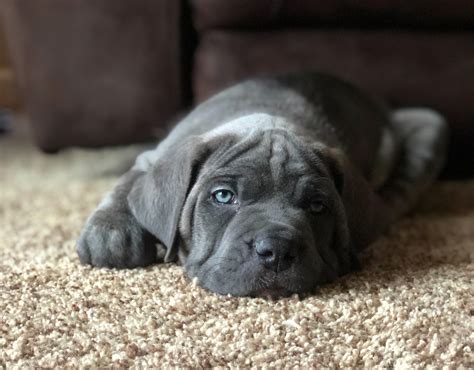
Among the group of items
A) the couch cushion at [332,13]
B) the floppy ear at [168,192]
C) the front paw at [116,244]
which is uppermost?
the couch cushion at [332,13]

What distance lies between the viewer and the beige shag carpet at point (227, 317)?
65.2 inches

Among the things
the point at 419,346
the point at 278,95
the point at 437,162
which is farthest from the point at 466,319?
the point at 437,162

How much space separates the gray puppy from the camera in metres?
1.96

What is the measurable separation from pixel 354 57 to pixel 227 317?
6.56 ft

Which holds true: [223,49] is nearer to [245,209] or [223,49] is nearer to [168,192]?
[168,192]

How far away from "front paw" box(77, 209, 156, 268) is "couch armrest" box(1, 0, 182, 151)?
1.39 m

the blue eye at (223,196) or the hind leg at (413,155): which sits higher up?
the blue eye at (223,196)

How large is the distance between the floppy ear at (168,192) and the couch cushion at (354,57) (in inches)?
50.4

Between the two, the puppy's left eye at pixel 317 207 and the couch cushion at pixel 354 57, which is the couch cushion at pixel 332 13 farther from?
the puppy's left eye at pixel 317 207

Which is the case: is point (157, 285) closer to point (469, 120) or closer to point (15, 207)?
point (15, 207)

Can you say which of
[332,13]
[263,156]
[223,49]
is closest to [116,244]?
[263,156]

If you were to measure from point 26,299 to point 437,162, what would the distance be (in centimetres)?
205

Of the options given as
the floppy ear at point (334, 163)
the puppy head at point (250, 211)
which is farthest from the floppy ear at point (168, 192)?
the floppy ear at point (334, 163)

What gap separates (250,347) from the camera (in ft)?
5.56
